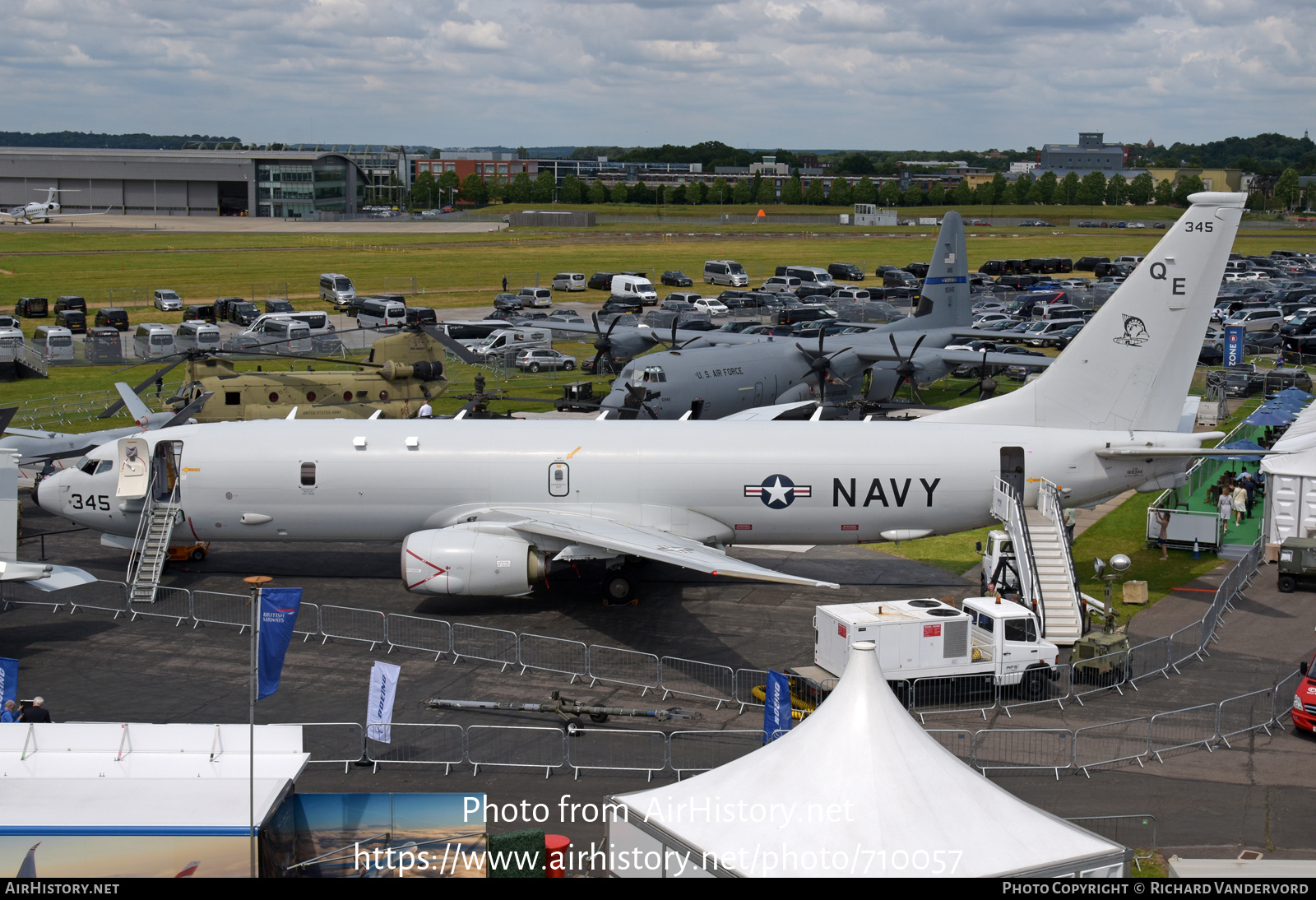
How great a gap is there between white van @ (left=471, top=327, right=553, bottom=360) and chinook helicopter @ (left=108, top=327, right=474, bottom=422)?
795 inches

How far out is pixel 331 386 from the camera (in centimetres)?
4603

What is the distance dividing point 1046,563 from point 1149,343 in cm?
705

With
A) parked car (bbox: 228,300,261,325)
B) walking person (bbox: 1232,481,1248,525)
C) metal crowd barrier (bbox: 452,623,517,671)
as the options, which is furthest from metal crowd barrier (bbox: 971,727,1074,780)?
parked car (bbox: 228,300,261,325)

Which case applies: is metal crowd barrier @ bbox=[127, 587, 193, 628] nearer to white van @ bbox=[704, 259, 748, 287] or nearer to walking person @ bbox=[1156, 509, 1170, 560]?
walking person @ bbox=[1156, 509, 1170, 560]

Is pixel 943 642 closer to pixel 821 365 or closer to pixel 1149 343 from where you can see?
pixel 1149 343

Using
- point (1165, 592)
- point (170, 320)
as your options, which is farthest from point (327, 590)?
point (170, 320)

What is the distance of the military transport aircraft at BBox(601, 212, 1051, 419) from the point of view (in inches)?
1855

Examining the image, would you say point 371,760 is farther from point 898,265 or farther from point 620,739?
point 898,265

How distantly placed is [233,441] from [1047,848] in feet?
81.7

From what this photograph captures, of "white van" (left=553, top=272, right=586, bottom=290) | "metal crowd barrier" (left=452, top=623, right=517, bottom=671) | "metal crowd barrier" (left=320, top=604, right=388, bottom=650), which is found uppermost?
"white van" (left=553, top=272, right=586, bottom=290)

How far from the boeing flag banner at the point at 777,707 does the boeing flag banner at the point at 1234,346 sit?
5491cm

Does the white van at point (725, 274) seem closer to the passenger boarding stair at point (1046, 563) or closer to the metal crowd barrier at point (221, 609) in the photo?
the passenger boarding stair at point (1046, 563)

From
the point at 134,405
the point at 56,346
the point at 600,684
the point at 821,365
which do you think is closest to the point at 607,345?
the point at 821,365

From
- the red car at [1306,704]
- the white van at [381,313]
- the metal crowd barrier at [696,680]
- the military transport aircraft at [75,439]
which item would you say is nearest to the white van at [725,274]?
the white van at [381,313]
